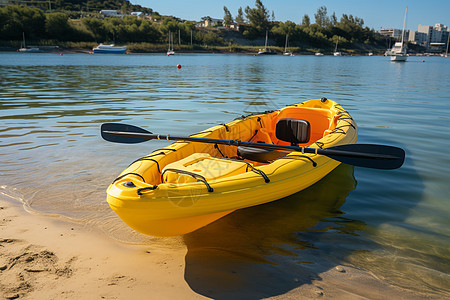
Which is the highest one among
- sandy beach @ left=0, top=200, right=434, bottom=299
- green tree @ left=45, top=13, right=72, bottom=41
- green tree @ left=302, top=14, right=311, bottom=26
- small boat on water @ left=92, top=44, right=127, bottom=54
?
green tree @ left=302, top=14, right=311, bottom=26

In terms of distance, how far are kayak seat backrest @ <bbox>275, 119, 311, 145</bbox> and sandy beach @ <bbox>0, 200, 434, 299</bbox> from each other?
311cm

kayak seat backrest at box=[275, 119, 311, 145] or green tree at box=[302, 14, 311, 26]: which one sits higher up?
green tree at box=[302, 14, 311, 26]

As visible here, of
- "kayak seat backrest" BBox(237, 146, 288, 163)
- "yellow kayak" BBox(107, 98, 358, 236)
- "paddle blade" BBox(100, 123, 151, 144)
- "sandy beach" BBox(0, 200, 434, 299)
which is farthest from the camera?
"kayak seat backrest" BBox(237, 146, 288, 163)

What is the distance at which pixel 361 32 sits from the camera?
486ft

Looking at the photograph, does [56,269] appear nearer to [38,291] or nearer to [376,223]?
[38,291]

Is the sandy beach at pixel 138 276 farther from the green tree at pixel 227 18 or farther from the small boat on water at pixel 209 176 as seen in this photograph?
the green tree at pixel 227 18

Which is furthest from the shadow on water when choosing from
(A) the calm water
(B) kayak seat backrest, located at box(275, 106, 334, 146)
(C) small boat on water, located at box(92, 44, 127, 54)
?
(C) small boat on water, located at box(92, 44, 127, 54)

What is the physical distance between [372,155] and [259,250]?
1.73 metres

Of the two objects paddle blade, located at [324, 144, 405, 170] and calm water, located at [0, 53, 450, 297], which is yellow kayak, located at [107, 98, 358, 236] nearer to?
calm water, located at [0, 53, 450, 297]

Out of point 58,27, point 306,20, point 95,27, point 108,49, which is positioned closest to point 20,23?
point 58,27

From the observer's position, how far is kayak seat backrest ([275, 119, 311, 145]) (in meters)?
6.05

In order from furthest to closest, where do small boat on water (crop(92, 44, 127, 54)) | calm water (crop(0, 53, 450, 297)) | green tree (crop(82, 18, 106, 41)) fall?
green tree (crop(82, 18, 106, 41))
small boat on water (crop(92, 44, 127, 54))
calm water (crop(0, 53, 450, 297))

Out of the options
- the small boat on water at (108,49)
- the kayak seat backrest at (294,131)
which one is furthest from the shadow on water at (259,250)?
the small boat on water at (108,49)

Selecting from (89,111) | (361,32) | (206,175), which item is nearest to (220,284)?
(206,175)
